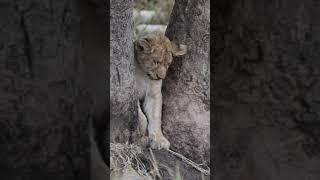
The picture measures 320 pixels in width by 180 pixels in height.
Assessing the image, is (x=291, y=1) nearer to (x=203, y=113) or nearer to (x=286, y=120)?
(x=286, y=120)

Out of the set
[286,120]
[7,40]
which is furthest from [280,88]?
[7,40]

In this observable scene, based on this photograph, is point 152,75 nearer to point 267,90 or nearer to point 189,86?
point 189,86

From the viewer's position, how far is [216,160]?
1.42 metres

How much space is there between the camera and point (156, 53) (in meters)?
2.34

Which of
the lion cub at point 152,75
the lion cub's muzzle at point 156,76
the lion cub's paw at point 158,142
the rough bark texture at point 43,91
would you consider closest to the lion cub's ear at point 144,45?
the lion cub at point 152,75

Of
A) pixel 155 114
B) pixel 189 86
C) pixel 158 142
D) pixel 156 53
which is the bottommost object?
pixel 158 142

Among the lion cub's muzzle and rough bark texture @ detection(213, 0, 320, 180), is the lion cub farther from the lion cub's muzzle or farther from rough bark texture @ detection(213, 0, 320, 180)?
rough bark texture @ detection(213, 0, 320, 180)

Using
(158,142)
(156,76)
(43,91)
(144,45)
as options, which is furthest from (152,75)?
(43,91)

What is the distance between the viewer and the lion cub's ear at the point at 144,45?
2342 mm

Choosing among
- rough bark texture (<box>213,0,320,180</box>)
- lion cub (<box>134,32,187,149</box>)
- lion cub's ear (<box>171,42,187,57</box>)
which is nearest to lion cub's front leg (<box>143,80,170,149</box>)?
lion cub (<box>134,32,187,149</box>)

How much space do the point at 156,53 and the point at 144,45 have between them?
0.06 meters

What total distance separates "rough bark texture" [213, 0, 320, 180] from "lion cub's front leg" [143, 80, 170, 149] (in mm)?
989

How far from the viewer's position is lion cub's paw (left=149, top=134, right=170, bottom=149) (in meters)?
2.39

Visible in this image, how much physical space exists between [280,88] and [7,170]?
0.65 metres
